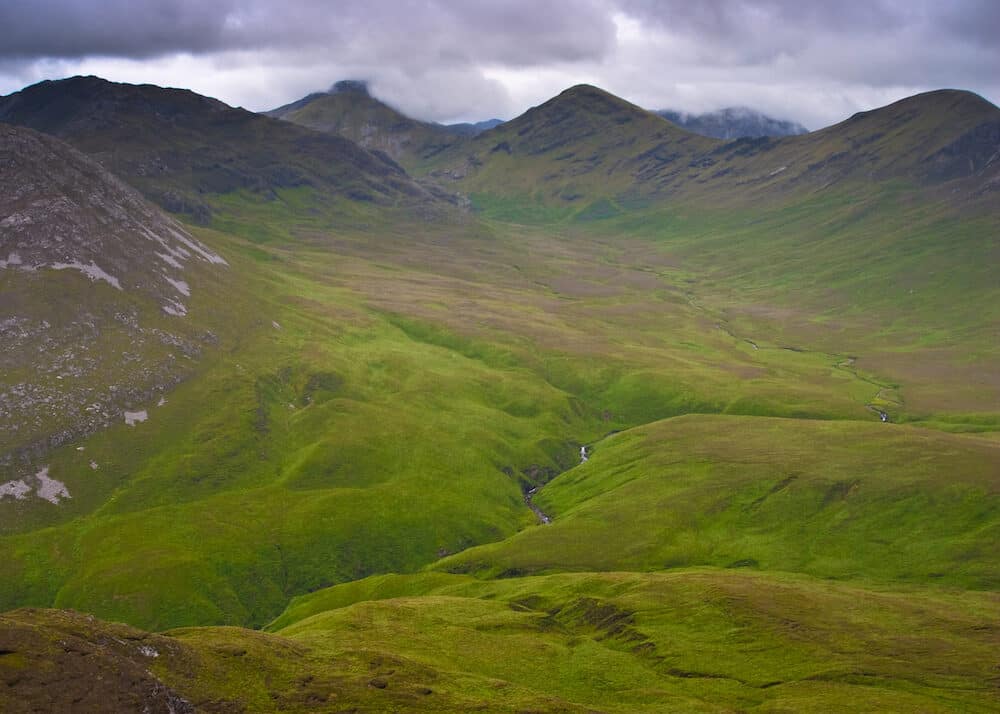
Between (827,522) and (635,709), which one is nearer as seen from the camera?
(635,709)

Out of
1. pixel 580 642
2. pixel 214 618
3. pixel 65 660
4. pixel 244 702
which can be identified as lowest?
pixel 214 618

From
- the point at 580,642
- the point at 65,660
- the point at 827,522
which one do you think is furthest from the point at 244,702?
the point at 827,522

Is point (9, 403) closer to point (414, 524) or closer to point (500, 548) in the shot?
point (414, 524)

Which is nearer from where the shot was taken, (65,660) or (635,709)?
(65,660)

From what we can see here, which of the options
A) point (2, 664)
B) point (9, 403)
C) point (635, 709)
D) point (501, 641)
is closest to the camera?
point (2, 664)

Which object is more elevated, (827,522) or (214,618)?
(827,522)

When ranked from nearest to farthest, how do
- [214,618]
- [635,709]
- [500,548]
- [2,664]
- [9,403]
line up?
[2,664]
[635,709]
[214,618]
[500,548]
[9,403]

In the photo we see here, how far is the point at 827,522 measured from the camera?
18538 cm

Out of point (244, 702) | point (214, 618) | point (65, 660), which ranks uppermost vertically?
point (65, 660)

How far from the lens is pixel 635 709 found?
344ft

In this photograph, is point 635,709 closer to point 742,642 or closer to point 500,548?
point 742,642

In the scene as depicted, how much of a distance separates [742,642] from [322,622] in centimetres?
6287

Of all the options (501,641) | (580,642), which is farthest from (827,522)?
(501,641)

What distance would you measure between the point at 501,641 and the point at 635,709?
25.5 meters
